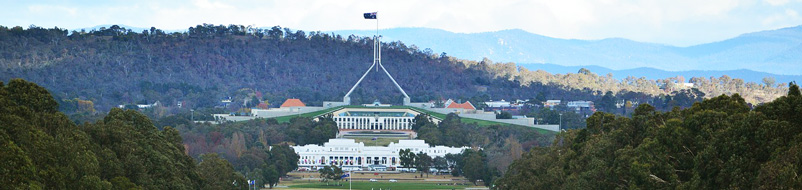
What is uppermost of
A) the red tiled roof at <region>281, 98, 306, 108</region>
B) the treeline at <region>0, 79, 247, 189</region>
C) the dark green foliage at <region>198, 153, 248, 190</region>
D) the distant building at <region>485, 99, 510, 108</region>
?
the treeline at <region>0, 79, 247, 189</region>

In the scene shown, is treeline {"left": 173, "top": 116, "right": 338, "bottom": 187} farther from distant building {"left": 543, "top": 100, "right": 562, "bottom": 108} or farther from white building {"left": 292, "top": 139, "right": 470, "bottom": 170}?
distant building {"left": 543, "top": 100, "right": 562, "bottom": 108}

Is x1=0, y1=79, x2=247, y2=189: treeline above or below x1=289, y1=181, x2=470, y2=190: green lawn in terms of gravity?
above

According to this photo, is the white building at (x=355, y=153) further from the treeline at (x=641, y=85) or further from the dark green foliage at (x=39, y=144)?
the dark green foliage at (x=39, y=144)

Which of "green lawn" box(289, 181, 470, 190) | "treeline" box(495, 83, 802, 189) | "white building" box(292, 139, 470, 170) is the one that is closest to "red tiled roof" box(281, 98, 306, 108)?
"white building" box(292, 139, 470, 170)

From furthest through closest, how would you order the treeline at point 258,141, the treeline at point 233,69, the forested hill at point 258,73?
the treeline at point 233,69 → the forested hill at point 258,73 → the treeline at point 258,141

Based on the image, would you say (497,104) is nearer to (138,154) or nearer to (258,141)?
(258,141)

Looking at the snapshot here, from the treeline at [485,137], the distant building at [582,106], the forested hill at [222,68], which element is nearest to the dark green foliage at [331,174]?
the treeline at [485,137]

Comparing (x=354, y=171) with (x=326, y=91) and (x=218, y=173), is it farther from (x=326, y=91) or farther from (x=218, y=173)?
(x=326, y=91)

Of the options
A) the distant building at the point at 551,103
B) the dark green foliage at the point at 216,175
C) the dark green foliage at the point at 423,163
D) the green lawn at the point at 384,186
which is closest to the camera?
the dark green foliage at the point at 216,175

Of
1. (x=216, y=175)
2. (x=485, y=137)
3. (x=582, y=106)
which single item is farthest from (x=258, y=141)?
(x=582, y=106)
